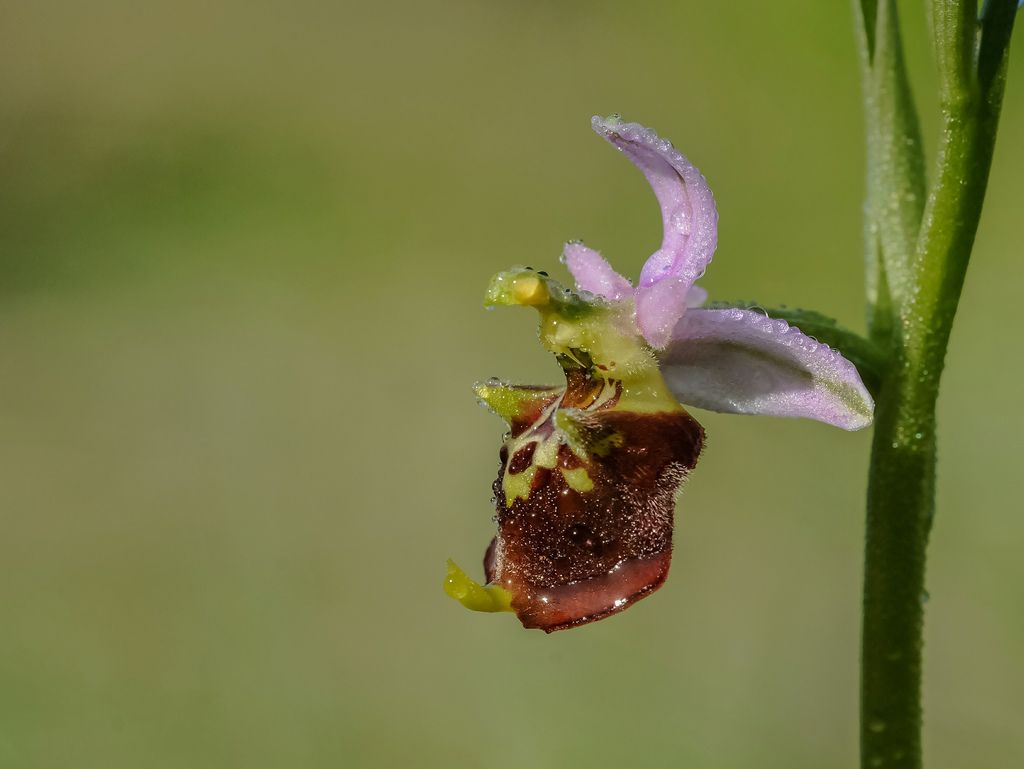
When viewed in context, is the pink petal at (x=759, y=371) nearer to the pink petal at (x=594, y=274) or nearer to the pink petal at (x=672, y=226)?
the pink petal at (x=672, y=226)

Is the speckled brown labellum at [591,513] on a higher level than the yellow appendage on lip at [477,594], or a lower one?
higher

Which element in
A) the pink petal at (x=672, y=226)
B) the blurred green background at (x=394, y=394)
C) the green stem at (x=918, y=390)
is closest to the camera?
the green stem at (x=918, y=390)

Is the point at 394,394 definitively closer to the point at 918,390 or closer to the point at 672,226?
the point at 672,226

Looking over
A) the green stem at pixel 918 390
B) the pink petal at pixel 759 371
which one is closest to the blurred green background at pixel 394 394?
the green stem at pixel 918 390

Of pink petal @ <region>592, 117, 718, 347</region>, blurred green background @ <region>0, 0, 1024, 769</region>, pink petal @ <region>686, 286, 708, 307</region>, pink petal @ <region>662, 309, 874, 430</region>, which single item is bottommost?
blurred green background @ <region>0, 0, 1024, 769</region>

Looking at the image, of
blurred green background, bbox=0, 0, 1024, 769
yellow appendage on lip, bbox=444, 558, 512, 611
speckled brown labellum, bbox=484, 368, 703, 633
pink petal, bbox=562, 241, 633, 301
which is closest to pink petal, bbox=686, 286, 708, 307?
pink petal, bbox=562, 241, 633, 301

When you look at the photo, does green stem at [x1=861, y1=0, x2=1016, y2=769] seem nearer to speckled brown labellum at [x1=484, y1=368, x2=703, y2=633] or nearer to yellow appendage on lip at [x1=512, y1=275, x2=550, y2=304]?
speckled brown labellum at [x1=484, y1=368, x2=703, y2=633]
